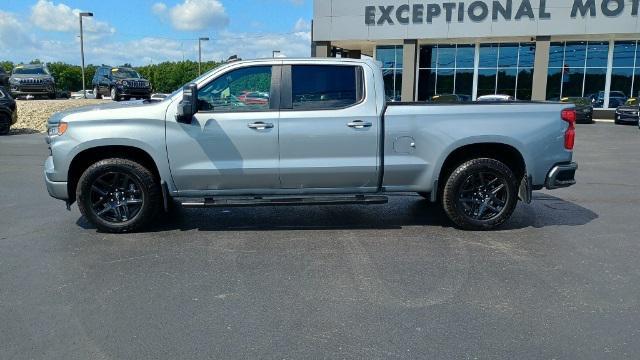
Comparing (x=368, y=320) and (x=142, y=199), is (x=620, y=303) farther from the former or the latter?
(x=142, y=199)

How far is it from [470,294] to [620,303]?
114 cm

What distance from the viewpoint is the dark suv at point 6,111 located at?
16844 millimetres

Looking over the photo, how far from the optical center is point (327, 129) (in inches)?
224

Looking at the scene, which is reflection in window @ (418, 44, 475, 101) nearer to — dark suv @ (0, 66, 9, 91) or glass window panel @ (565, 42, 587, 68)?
glass window panel @ (565, 42, 587, 68)

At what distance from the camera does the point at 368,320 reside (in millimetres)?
3748

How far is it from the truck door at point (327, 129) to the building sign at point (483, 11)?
89.2 feet

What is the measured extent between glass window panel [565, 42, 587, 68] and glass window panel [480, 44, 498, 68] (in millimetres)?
4126

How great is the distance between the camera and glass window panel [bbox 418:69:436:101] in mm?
34688

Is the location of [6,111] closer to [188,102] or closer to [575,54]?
[188,102]

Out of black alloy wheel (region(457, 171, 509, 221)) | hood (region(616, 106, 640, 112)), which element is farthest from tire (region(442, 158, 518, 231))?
hood (region(616, 106, 640, 112))

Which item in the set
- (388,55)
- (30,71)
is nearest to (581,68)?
(388,55)

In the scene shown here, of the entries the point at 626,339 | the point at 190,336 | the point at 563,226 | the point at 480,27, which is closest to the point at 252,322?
the point at 190,336

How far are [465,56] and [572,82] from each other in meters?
6.66

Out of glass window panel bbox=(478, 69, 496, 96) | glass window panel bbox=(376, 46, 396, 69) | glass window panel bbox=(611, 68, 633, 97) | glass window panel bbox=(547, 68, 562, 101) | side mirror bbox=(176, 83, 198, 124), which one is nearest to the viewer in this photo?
side mirror bbox=(176, 83, 198, 124)
